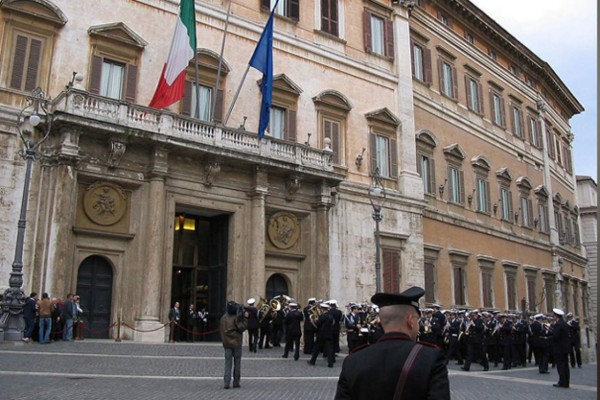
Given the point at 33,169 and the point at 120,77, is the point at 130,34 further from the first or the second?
the point at 33,169

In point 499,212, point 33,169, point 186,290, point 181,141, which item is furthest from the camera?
point 499,212

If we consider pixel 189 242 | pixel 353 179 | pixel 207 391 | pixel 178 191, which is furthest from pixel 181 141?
pixel 207 391

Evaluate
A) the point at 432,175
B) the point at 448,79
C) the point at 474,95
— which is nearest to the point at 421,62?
the point at 448,79

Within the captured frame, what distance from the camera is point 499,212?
33812mm

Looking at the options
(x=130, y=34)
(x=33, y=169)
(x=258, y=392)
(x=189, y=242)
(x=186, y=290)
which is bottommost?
(x=258, y=392)

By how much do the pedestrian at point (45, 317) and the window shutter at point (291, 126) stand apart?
11122 millimetres

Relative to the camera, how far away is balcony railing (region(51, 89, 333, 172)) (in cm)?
1714

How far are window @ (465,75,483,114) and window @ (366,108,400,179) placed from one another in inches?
320

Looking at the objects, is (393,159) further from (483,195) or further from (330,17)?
(483,195)

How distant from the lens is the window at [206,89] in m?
20.8

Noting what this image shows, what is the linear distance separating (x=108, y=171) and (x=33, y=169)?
80.3 inches

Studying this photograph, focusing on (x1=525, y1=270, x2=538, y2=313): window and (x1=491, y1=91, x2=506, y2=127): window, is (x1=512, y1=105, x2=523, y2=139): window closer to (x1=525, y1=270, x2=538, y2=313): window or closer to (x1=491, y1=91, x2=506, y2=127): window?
(x1=491, y1=91, x2=506, y2=127): window

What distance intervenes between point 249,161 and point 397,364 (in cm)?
1721

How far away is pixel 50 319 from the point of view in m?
14.9
